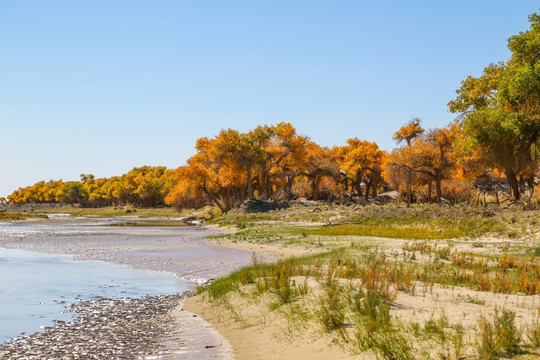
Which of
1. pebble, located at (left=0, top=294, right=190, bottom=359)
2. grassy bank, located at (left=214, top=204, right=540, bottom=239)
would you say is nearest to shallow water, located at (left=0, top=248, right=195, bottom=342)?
pebble, located at (left=0, top=294, right=190, bottom=359)

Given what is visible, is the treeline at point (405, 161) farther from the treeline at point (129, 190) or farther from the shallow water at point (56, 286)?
the treeline at point (129, 190)

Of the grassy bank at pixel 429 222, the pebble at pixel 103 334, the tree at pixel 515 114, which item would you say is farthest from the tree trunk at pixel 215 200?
the pebble at pixel 103 334

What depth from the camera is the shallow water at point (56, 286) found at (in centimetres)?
1138

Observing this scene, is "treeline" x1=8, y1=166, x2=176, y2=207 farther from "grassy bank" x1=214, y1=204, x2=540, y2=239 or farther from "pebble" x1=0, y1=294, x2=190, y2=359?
"pebble" x1=0, y1=294, x2=190, y2=359

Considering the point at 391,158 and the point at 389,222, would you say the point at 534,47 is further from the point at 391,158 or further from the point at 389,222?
the point at 391,158

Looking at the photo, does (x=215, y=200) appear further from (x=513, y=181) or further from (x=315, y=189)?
(x=513, y=181)

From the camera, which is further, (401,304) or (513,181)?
(513,181)

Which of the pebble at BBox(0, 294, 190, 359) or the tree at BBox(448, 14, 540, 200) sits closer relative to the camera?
the pebble at BBox(0, 294, 190, 359)

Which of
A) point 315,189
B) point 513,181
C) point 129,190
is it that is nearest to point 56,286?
point 513,181

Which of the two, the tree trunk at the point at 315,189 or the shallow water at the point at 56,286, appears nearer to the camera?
the shallow water at the point at 56,286

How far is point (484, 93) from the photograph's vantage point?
119 feet

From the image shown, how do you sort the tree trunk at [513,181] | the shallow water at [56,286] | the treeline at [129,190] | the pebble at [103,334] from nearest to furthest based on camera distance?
1. the pebble at [103,334]
2. the shallow water at [56,286]
3. the tree trunk at [513,181]
4. the treeline at [129,190]

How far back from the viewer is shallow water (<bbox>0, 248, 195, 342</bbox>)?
11.4 m

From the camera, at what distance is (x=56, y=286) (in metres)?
15.6
